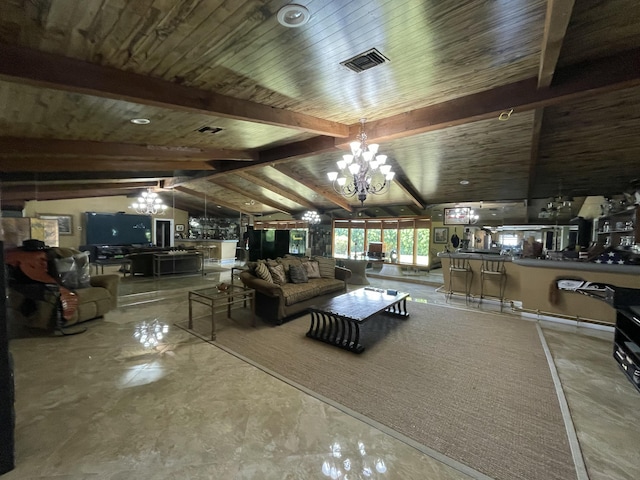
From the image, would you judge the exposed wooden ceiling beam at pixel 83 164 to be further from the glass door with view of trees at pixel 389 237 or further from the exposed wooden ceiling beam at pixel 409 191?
the glass door with view of trees at pixel 389 237

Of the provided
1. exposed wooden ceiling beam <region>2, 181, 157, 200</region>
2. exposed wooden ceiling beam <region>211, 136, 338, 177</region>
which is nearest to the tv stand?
exposed wooden ceiling beam <region>211, 136, 338, 177</region>

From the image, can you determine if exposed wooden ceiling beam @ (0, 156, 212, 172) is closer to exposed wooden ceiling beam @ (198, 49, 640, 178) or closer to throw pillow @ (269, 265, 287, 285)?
throw pillow @ (269, 265, 287, 285)

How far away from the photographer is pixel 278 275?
482 cm

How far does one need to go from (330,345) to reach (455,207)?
25.6ft

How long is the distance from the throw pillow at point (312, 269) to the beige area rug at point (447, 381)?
1094 millimetres

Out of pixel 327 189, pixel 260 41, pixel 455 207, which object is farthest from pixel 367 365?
pixel 455 207

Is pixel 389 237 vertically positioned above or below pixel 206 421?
above

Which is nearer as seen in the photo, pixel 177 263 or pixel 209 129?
pixel 209 129

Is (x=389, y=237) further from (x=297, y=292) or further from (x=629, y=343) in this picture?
(x=629, y=343)

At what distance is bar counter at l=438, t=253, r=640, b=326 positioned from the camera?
13.5ft

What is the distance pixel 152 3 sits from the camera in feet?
5.34

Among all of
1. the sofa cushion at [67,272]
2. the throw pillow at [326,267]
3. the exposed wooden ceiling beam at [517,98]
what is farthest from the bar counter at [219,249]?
the exposed wooden ceiling beam at [517,98]

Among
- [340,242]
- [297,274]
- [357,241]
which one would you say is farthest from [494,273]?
[340,242]

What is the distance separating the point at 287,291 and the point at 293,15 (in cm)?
348
